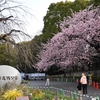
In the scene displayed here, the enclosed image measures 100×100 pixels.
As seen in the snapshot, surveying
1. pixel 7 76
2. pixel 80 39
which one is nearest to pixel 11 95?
pixel 7 76

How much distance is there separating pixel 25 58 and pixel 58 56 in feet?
73.8

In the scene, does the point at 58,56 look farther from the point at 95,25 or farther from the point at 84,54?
the point at 95,25

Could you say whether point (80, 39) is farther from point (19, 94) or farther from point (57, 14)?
point (19, 94)

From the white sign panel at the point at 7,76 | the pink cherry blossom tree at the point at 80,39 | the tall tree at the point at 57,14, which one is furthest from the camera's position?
the tall tree at the point at 57,14

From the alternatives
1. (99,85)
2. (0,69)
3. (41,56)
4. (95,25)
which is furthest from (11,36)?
(41,56)

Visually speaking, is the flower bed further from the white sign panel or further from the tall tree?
the tall tree

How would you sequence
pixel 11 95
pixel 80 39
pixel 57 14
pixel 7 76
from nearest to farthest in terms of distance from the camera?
pixel 11 95 → pixel 7 76 → pixel 80 39 → pixel 57 14

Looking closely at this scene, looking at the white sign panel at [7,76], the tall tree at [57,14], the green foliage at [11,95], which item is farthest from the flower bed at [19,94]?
the tall tree at [57,14]

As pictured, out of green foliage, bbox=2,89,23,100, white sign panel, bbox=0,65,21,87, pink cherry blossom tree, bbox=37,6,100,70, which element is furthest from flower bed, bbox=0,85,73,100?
pink cherry blossom tree, bbox=37,6,100,70

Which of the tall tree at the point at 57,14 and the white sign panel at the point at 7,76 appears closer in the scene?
the white sign panel at the point at 7,76

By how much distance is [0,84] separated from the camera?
15.6 m

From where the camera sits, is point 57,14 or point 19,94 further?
point 57,14

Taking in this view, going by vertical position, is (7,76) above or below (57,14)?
below

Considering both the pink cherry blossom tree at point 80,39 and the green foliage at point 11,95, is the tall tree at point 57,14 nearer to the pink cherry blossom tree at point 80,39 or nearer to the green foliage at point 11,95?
the pink cherry blossom tree at point 80,39
